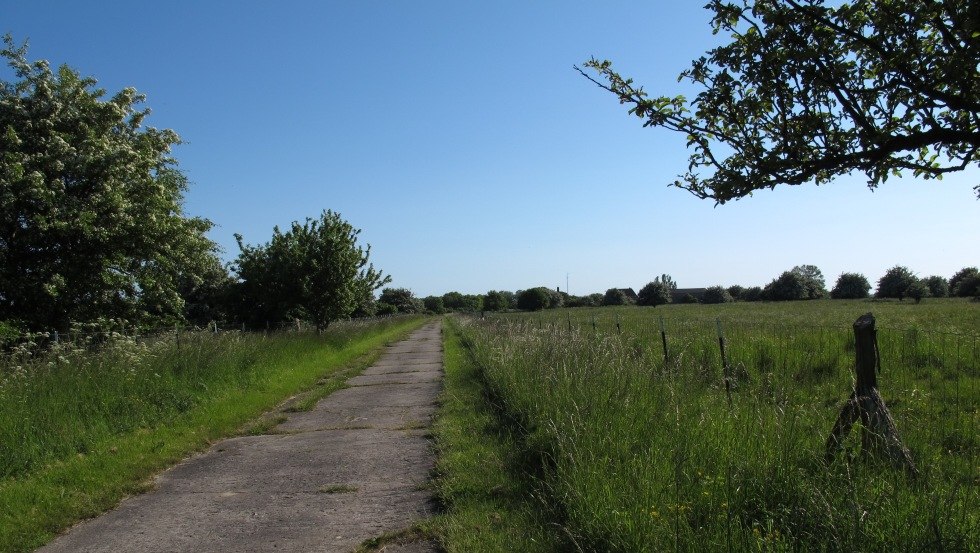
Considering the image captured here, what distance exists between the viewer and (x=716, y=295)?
7538cm

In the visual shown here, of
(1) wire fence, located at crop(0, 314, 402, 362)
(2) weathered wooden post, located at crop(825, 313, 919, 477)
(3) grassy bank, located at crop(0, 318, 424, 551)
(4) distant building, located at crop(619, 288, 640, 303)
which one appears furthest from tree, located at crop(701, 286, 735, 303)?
(2) weathered wooden post, located at crop(825, 313, 919, 477)

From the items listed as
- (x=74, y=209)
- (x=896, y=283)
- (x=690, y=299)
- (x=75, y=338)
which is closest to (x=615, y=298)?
(x=690, y=299)

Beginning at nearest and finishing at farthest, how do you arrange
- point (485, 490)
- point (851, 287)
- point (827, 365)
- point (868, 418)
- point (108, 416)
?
point (868, 418) < point (485, 490) < point (108, 416) < point (827, 365) < point (851, 287)

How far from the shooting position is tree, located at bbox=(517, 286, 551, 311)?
317ft

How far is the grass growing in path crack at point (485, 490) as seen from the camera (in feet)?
14.9

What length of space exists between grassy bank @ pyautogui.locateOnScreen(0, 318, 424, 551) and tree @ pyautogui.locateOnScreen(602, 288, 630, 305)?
74.2 metres

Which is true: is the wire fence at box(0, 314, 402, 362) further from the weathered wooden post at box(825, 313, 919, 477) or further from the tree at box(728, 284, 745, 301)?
the tree at box(728, 284, 745, 301)

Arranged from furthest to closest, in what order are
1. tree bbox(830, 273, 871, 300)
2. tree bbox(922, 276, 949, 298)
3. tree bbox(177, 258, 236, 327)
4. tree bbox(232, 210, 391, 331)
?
tree bbox(830, 273, 871, 300) → tree bbox(922, 276, 949, 298) → tree bbox(177, 258, 236, 327) → tree bbox(232, 210, 391, 331)

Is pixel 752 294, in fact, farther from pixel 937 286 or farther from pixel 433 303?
pixel 433 303

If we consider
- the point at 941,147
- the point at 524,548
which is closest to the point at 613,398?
the point at 524,548

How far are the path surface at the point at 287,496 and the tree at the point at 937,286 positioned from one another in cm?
5439

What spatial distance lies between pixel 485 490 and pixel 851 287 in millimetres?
72282

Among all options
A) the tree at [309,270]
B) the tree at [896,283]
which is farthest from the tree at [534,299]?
the tree at [309,270]

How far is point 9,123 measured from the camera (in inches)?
675
